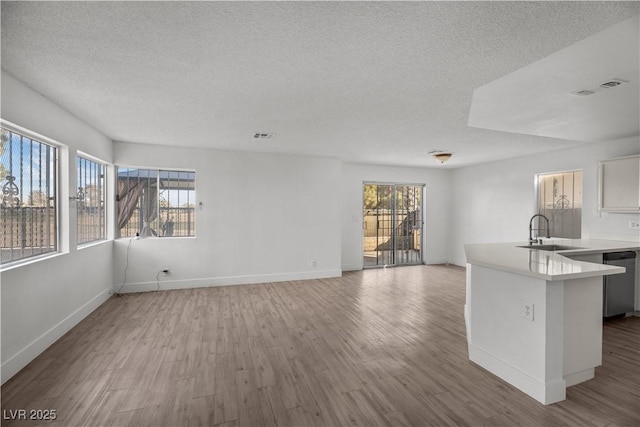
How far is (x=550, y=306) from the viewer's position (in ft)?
7.00

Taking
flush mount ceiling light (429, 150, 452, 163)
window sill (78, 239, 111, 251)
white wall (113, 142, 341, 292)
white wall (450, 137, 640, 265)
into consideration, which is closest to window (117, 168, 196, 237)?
white wall (113, 142, 341, 292)

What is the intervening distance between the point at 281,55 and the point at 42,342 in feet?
11.2

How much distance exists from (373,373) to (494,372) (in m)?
0.99

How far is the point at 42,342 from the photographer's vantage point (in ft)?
9.60

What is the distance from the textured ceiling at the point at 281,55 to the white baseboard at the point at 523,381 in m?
2.30

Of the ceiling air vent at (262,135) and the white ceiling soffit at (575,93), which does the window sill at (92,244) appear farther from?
the white ceiling soffit at (575,93)

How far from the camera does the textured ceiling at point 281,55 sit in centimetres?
170

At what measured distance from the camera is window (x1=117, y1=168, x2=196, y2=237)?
5.14 m

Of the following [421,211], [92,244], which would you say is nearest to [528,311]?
[92,244]

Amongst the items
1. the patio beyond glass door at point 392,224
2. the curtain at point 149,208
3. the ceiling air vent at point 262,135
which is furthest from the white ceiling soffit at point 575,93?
the curtain at point 149,208

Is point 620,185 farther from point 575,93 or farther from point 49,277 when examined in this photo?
point 49,277

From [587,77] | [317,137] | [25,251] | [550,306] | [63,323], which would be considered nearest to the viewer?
[550,306]

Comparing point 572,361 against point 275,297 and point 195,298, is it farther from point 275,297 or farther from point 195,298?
point 195,298

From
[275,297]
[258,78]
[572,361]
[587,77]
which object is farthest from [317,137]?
[572,361]
